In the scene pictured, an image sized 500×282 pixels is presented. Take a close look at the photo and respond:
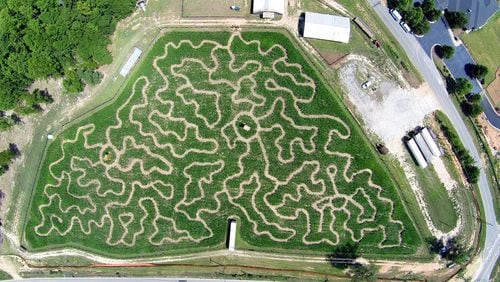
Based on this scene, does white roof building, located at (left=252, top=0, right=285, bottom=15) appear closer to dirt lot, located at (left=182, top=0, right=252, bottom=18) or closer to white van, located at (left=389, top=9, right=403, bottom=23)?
dirt lot, located at (left=182, top=0, right=252, bottom=18)

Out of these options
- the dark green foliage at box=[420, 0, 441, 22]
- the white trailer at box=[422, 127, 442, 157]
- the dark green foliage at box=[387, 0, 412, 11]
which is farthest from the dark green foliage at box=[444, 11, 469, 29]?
the white trailer at box=[422, 127, 442, 157]

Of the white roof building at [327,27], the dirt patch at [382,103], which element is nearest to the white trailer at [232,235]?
the dirt patch at [382,103]

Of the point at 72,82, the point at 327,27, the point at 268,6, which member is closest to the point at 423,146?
the point at 327,27

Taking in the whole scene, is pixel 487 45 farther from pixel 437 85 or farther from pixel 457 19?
pixel 437 85

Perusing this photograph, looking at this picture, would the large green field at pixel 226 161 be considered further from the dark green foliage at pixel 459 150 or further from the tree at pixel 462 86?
the tree at pixel 462 86

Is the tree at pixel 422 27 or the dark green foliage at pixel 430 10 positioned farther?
the dark green foliage at pixel 430 10

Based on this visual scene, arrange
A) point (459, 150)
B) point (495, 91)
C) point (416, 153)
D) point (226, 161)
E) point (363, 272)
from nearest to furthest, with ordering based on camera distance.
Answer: point (416, 153) → point (363, 272) → point (459, 150) → point (226, 161) → point (495, 91)
